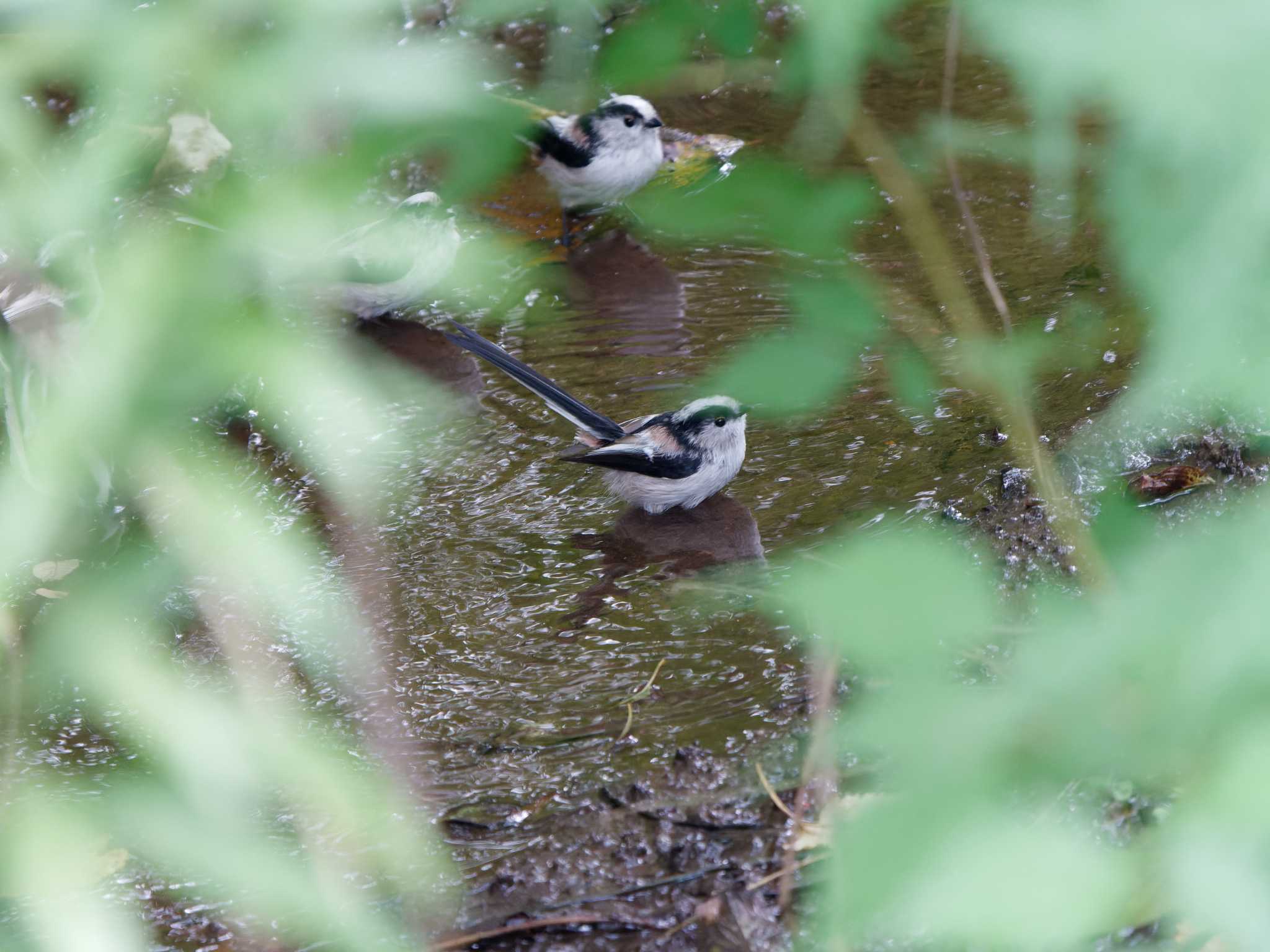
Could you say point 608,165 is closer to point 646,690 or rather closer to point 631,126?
point 631,126

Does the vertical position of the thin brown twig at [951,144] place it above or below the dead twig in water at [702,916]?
above

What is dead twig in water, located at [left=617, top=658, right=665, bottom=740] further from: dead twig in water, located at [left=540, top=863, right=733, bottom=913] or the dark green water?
dead twig in water, located at [left=540, top=863, right=733, bottom=913]

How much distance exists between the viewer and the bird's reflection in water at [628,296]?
4914mm

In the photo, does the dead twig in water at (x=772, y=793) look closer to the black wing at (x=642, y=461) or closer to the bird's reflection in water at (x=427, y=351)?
the black wing at (x=642, y=461)

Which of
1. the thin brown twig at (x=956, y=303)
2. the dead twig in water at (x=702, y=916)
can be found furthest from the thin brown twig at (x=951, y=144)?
the dead twig in water at (x=702, y=916)

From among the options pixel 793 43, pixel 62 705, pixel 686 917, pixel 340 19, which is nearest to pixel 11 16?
pixel 340 19

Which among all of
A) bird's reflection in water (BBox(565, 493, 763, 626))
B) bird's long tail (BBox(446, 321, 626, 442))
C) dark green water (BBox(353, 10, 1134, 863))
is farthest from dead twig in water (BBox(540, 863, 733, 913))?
bird's long tail (BBox(446, 321, 626, 442))

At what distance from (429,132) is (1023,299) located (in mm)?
3803

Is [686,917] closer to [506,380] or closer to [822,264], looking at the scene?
[822,264]

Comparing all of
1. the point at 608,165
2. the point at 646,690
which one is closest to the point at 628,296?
the point at 608,165

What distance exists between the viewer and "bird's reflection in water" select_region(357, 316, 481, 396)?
16.2 feet

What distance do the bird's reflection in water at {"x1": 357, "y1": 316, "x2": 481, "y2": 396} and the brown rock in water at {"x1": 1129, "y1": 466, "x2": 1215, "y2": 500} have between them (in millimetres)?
2544

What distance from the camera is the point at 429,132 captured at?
0.92 m

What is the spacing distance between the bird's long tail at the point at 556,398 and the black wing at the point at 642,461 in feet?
0.44
